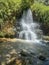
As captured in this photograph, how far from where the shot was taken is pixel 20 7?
2552 centimetres

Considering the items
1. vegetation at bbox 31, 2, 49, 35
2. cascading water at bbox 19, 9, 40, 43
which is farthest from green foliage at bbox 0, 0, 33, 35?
vegetation at bbox 31, 2, 49, 35

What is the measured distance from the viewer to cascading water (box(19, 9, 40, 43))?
22266 millimetres

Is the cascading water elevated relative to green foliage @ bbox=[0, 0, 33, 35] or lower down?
lower down

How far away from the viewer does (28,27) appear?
24.6 m

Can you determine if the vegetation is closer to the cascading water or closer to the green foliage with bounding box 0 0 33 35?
the cascading water

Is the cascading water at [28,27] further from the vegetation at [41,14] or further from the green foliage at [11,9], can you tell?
the green foliage at [11,9]

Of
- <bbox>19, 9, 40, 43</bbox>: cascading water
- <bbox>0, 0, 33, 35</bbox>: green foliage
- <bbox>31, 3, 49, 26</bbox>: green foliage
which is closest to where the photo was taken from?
<bbox>19, 9, 40, 43</bbox>: cascading water

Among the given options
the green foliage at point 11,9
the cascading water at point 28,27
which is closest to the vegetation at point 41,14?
the cascading water at point 28,27

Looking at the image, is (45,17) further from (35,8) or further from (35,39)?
(35,39)

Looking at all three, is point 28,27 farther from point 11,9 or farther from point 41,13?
point 11,9

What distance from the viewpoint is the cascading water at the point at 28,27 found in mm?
22266

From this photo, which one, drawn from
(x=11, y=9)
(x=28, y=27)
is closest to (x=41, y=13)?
(x=28, y=27)

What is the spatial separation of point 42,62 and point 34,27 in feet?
39.5

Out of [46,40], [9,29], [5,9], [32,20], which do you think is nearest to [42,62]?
[46,40]
